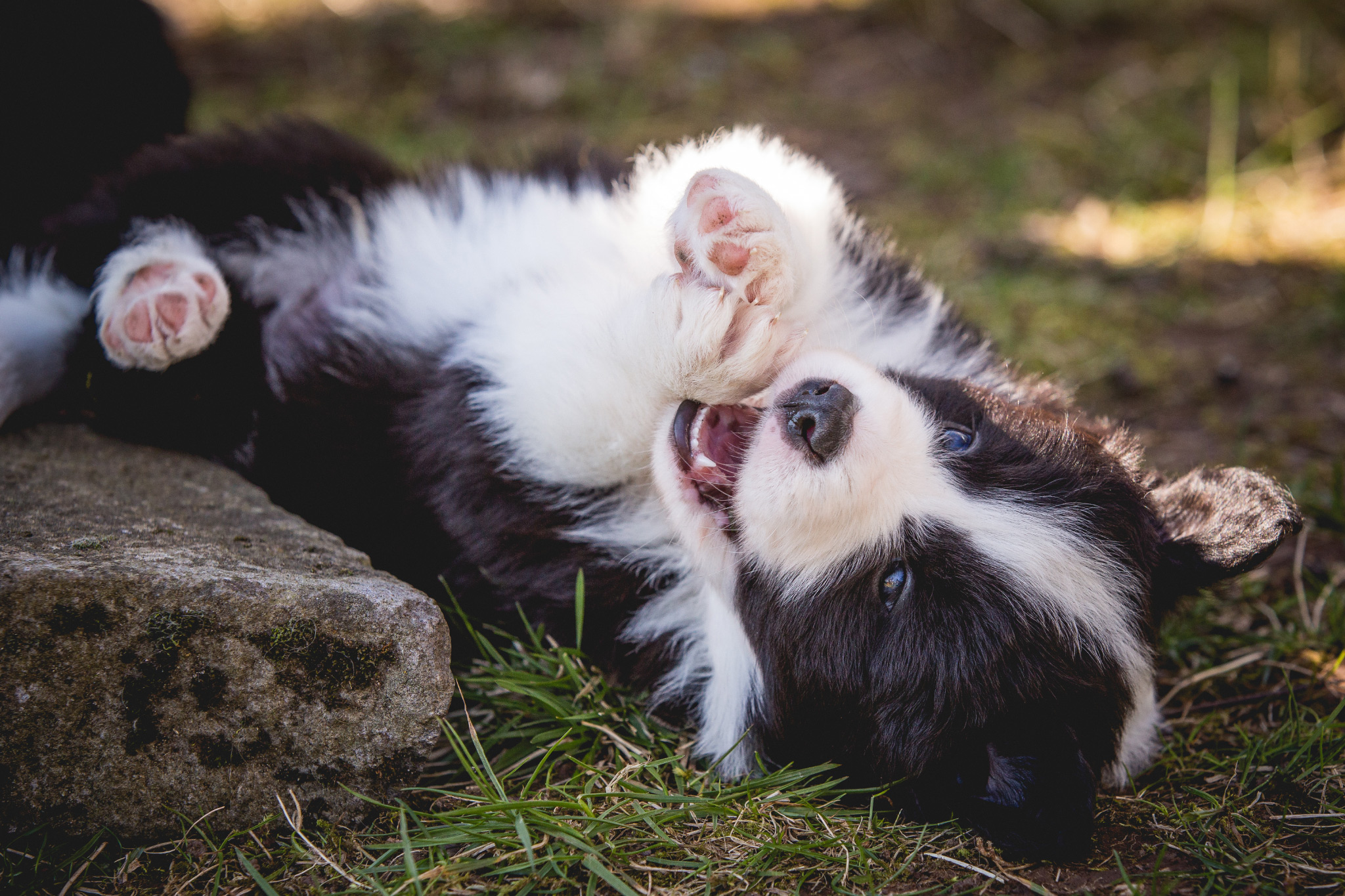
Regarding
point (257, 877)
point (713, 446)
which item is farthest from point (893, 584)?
point (257, 877)

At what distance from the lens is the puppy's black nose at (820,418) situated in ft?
6.41

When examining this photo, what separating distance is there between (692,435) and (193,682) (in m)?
1.18

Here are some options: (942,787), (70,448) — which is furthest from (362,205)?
(942,787)

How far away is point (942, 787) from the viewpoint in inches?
79.1

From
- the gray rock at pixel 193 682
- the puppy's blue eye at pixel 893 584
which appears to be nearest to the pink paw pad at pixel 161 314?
the gray rock at pixel 193 682

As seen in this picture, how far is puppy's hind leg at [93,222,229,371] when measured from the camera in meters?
2.45

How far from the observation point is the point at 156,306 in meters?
2.46

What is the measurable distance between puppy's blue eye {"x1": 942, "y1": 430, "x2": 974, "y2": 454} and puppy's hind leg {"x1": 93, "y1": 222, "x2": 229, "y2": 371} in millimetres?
1909

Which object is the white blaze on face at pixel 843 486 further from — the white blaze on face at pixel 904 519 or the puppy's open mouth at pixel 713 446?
the puppy's open mouth at pixel 713 446

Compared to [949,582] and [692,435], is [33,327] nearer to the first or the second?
[692,435]

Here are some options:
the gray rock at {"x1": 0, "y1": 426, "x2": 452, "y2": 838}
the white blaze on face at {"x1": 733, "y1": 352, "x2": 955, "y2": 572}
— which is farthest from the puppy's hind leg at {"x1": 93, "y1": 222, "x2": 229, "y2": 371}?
the white blaze on face at {"x1": 733, "y1": 352, "x2": 955, "y2": 572}

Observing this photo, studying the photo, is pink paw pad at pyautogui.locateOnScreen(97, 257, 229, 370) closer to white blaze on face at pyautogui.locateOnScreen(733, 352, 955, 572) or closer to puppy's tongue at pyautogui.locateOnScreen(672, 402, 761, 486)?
puppy's tongue at pyautogui.locateOnScreen(672, 402, 761, 486)

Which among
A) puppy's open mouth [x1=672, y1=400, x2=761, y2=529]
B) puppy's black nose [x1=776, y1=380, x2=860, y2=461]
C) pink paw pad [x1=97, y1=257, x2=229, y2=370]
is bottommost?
pink paw pad [x1=97, y1=257, x2=229, y2=370]

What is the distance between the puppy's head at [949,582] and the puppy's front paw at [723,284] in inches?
4.6
